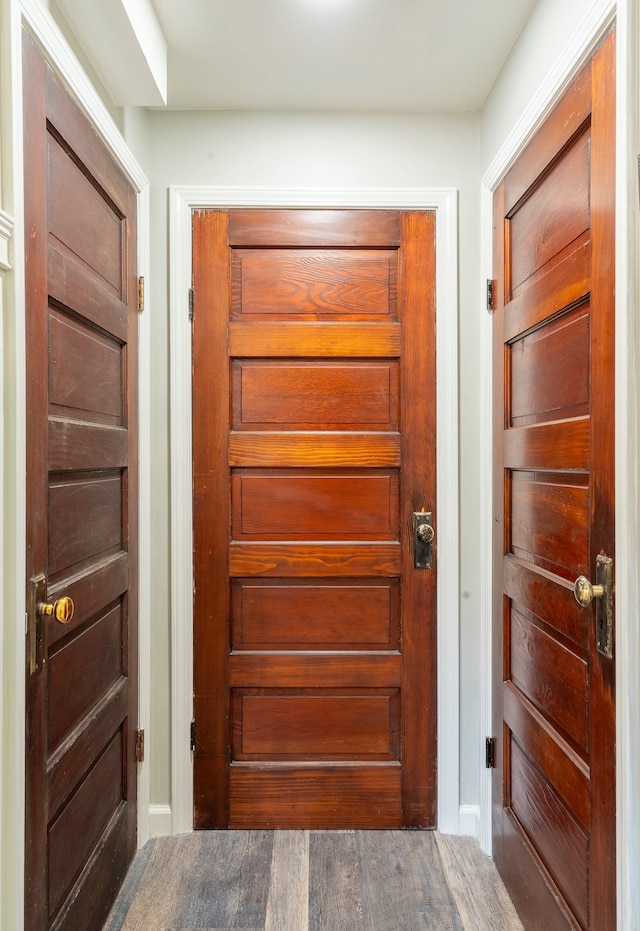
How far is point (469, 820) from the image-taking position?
1913 mm

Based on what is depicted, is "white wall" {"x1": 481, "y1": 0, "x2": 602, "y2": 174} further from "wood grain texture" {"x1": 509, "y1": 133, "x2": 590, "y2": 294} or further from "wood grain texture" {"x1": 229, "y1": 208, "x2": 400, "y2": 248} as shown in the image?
"wood grain texture" {"x1": 229, "y1": 208, "x2": 400, "y2": 248}

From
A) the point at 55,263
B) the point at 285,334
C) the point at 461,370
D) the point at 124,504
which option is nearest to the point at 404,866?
the point at 124,504

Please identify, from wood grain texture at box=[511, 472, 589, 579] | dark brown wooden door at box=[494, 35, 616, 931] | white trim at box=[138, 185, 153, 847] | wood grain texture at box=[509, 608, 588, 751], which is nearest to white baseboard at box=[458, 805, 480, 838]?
dark brown wooden door at box=[494, 35, 616, 931]

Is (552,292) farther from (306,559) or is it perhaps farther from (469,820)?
(469,820)

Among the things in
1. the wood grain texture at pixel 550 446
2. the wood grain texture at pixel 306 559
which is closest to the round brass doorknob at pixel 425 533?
the wood grain texture at pixel 306 559

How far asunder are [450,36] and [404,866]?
7.82 feet

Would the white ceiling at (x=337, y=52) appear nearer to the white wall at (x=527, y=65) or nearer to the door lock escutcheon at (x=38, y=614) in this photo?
the white wall at (x=527, y=65)

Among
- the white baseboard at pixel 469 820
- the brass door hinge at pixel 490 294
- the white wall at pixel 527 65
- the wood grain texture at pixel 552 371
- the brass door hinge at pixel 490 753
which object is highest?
the white wall at pixel 527 65

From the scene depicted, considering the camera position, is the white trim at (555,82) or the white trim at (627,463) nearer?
the white trim at (627,463)

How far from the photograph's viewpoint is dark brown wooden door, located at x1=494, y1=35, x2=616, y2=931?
1138 millimetres

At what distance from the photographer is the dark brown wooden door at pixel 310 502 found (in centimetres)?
191

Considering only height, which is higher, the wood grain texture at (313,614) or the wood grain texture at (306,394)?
the wood grain texture at (306,394)

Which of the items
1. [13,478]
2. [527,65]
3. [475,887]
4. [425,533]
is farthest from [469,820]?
[527,65]

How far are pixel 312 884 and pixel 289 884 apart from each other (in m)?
0.07
